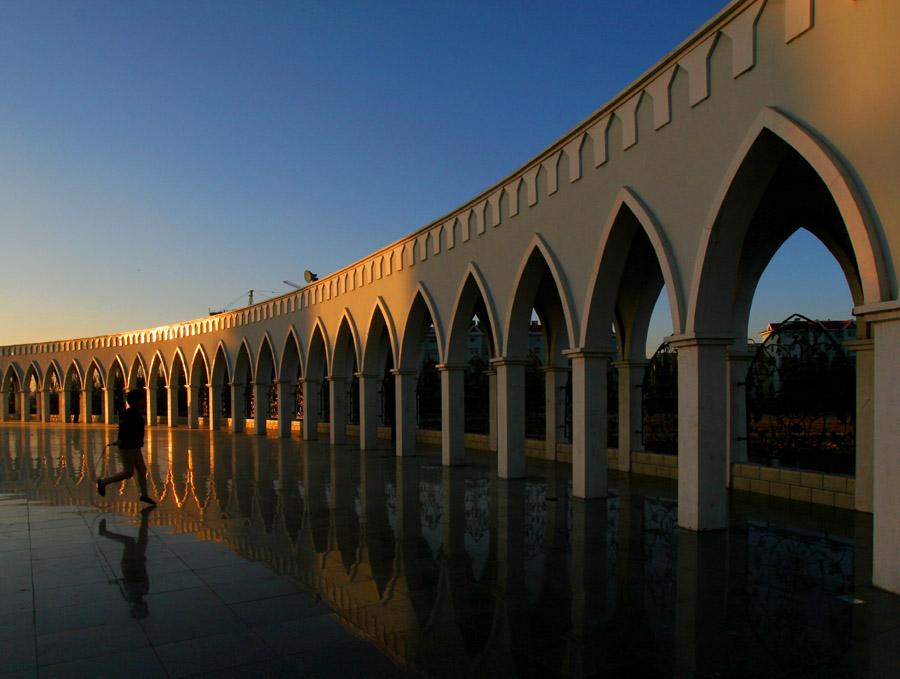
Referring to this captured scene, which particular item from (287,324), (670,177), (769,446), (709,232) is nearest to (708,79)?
(670,177)

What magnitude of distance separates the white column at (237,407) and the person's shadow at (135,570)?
22047 mm

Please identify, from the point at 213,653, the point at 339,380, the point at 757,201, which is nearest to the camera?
the point at 213,653

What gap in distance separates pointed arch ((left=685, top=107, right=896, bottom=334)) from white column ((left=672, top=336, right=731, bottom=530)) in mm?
309

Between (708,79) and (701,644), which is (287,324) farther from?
(701,644)

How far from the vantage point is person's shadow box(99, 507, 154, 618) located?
18.1 ft

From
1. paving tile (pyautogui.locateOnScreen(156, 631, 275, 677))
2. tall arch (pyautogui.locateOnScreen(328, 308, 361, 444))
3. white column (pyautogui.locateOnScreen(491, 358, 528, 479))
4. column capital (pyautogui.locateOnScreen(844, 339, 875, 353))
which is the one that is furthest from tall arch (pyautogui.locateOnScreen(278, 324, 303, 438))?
paving tile (pyautogui.locateOnScreen(156, 631, 275, 677))

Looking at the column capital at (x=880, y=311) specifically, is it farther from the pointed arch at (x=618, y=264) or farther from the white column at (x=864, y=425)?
the white column at (x=864, y=425)

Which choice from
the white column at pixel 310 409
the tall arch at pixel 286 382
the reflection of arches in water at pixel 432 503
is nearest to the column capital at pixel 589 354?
the reflection of arches in water at pixel 432 503

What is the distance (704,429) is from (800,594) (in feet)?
9.19

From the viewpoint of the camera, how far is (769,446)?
12797 millimetres

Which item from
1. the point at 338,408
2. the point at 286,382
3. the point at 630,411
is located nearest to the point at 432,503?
the point at 630,411

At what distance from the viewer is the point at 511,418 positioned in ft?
42.9

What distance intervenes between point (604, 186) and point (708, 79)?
2.26 meters

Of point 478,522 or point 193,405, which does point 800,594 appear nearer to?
point 478,522
